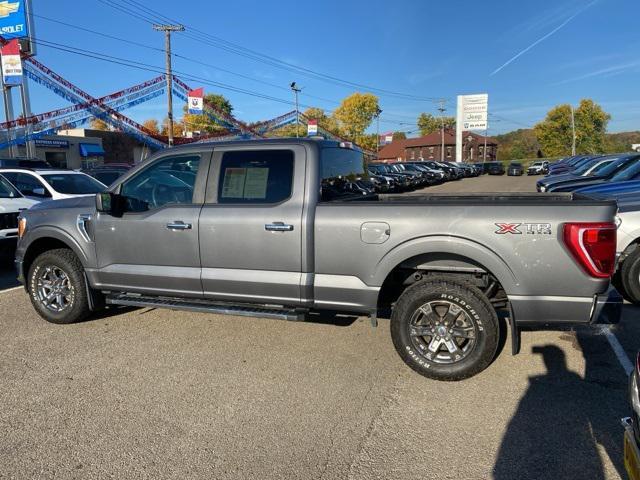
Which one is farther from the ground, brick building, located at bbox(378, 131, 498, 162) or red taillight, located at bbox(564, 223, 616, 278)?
brick building, located at bbox(378, 131, 498, 162)

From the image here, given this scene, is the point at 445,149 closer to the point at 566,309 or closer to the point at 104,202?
the point at 104,202

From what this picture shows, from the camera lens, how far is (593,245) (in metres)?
3.37

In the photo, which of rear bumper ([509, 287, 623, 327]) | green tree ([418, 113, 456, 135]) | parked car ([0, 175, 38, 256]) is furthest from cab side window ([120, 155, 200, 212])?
green tree ([418, 113, 456, 135])

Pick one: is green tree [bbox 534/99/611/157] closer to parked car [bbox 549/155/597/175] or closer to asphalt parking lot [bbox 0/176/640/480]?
parked car [bbox 549/155/597/175]

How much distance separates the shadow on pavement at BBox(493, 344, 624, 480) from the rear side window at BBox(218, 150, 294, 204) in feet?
8.37

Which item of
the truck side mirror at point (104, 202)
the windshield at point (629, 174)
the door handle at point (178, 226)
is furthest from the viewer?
the windshield at point (629, 174)

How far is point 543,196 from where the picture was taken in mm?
4660

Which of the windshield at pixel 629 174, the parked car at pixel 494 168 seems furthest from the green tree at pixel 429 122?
the windshield at pixel 629 174

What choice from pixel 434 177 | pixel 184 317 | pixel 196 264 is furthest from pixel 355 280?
pixel 434 177

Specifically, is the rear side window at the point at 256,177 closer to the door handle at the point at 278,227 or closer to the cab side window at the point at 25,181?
the door handle at the point at 278,227

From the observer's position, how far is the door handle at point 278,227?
411 centimetres

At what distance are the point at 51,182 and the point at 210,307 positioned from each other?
749cm

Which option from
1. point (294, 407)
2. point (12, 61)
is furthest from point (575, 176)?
point (12, 61)

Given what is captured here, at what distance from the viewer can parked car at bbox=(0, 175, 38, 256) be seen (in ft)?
26.8
